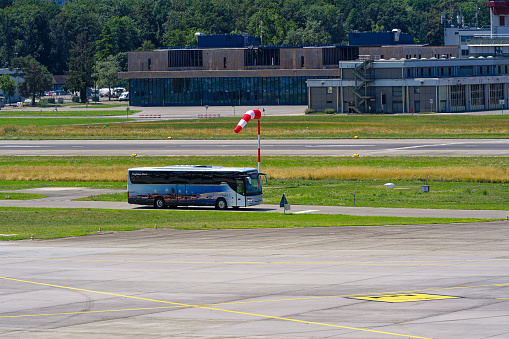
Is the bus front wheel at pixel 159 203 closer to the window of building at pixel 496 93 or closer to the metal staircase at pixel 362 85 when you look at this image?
the metal staircase at pixel 362 85

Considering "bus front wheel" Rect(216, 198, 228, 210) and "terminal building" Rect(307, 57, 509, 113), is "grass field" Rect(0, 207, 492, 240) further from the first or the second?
"terminal building" Rect(307, 57, 509, 113)

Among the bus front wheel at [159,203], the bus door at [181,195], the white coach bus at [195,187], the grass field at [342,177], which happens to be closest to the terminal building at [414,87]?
the grass field at [342,177]

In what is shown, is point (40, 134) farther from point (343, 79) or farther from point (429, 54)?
point (429, 54)

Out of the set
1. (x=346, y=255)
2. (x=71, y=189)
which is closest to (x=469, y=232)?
(x=346, y=255)

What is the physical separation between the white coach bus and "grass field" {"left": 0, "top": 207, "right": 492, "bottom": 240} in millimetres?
2278

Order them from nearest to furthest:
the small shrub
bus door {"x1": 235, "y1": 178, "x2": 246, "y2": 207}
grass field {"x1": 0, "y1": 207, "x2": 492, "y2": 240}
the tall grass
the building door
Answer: grass field {"x1": 0, "y1": 207, "x2": 492, "y2": 240}, bus door {"x1": 235, "y1": 178, "x2": 246, "y2": 207}, the tall grass, the small shrub, the building door

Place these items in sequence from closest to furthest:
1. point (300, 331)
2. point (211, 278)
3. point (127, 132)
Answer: point (300, 331)
point (211, 278)
point (127, 132)

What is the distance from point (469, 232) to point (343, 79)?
413 feet

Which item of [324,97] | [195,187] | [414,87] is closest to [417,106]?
[414,87]

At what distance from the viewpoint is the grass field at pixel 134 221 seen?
4675 cm

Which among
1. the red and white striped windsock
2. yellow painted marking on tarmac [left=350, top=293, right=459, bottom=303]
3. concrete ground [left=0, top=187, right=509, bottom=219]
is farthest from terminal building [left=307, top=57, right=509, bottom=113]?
yellow painted marking on tarmac [left=350, top=293, right=459, bottom=303]

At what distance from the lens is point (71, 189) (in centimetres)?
7112

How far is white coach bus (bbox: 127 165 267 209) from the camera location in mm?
58281

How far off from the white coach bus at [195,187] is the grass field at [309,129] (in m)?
55.9
